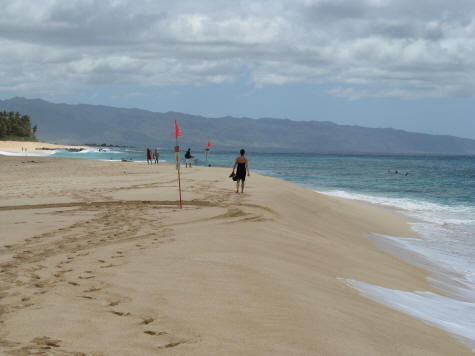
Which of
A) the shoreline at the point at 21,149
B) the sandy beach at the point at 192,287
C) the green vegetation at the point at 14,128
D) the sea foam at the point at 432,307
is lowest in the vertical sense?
the sea foam at the point at 432,307

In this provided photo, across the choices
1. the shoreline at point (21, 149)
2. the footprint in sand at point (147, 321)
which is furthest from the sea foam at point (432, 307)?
the shoreline at point (21, 149)

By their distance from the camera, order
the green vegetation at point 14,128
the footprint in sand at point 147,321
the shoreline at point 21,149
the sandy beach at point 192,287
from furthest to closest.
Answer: the green vegetation at point 14,128, the shoreline at point 21,149, the footprint in sand at point 147,321, the sandy beach at point 192,287

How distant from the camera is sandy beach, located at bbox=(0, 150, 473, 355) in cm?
380

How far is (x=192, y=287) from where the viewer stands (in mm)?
5188

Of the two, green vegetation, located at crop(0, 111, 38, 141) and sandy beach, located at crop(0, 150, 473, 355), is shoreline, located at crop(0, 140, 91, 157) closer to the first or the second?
green vegetation, located at crop(0, 111, 38, 141)

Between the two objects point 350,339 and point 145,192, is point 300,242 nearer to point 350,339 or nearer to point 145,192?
point 350,339

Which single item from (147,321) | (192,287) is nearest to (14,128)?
(192,287)

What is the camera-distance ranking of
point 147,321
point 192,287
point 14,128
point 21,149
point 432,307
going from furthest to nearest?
1. point 14,128
2. point 21,149
3. point 432,307
4. point 192,287
5. point 147,321

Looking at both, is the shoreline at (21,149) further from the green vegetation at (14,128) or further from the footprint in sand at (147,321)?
the footprint in sand at (147,321)

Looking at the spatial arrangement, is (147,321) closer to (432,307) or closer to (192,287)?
(192,287)

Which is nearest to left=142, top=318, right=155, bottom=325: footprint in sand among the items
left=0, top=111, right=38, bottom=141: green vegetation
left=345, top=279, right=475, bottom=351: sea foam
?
left=345, top=279, right=475, bottom=351: sea foam

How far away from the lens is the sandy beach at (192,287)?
3.80 metres

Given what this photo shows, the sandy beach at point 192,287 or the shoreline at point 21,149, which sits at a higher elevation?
the shoreline at point 21,149

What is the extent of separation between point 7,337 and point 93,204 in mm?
9378
